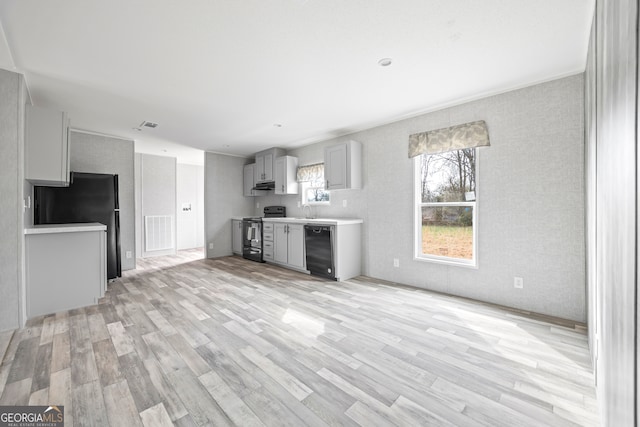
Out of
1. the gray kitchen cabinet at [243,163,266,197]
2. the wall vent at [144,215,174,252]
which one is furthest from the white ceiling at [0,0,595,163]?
the wall vent at [144,215,174,252]

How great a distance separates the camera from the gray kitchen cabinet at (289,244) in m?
4.57

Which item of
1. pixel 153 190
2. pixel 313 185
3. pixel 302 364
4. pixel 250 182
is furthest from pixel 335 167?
pixel 153 190

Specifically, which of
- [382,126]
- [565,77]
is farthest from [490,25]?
[382,126]

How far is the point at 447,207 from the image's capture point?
3479 millimetres

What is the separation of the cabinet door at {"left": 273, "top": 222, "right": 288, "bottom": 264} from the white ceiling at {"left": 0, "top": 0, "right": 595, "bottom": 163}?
212 cm

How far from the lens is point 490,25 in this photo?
6.25ft

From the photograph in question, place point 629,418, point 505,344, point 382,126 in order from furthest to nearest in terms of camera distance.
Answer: point 382,126
point 505,344
point 629,418

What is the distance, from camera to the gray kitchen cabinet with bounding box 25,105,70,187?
2.71 meters

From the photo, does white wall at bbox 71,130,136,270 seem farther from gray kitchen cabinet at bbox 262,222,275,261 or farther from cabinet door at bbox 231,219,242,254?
gray kitchen cabinet at bbox 262,222,275,261

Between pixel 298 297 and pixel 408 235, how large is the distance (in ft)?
5.76

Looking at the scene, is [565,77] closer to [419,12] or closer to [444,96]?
[444,96]

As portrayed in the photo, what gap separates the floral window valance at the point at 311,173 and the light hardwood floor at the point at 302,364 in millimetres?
2586

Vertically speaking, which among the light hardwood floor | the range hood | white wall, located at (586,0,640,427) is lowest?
the light hardwood floor

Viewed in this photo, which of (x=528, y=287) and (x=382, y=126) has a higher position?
(x=382, y=126)
